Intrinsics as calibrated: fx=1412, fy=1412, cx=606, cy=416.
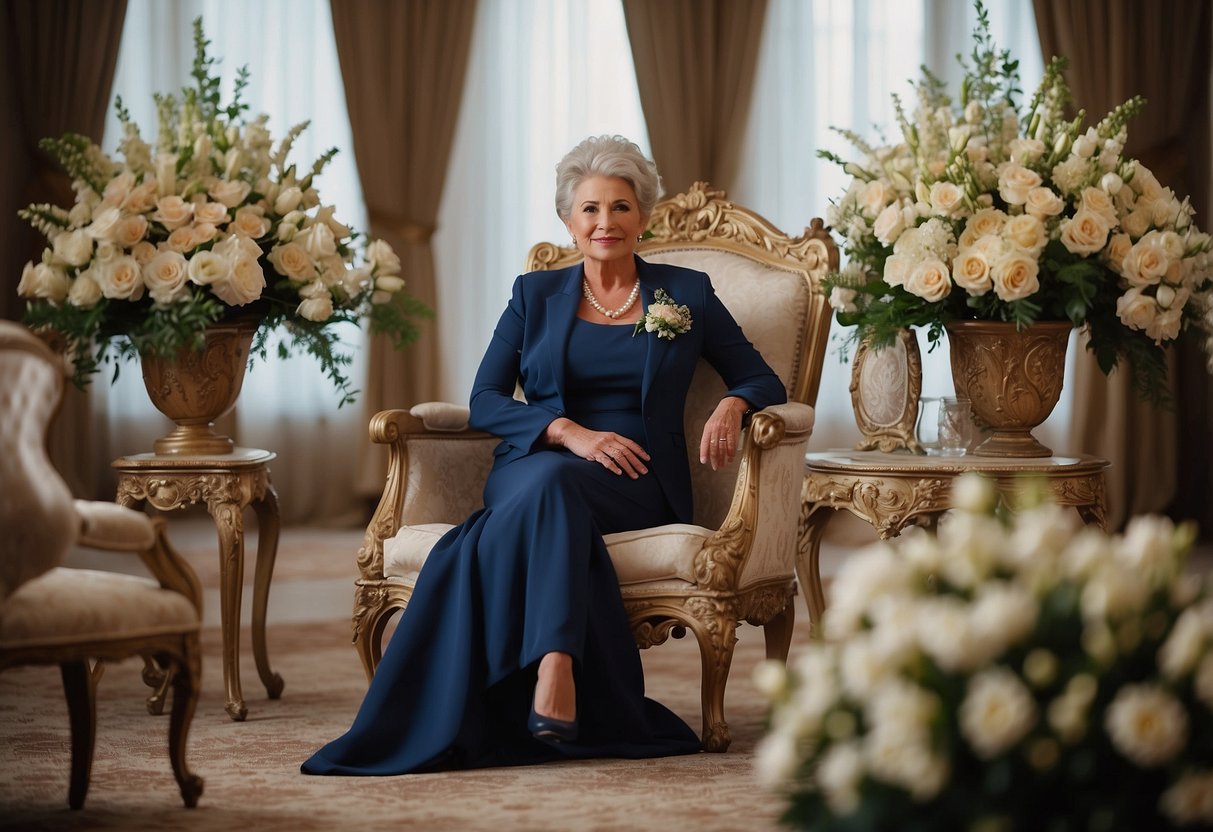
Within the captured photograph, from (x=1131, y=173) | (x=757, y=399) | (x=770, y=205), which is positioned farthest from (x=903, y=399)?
(x=770, y=205)

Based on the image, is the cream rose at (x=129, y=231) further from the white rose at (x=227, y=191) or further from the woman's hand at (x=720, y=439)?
the woman's hand at (x=720, y=439)

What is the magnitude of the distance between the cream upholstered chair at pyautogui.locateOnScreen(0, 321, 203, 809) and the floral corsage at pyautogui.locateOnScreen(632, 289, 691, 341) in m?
1.42

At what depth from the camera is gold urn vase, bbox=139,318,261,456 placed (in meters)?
3.88

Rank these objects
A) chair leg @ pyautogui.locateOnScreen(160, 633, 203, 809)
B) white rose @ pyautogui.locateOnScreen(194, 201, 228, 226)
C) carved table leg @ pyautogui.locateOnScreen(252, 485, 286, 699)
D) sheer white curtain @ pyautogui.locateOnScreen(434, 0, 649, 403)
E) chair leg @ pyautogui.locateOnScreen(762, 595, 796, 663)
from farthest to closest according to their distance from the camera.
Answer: sheer white curtain @ pyautogui.locateOnScreen(434, 0, 649, 403), carved table leg @ pyautogui.locateOnScreen(252, 485, 286, 699), chair leg @ pyautogui.locateOnScreen(762, 595, 796, 663), white rose @ pyautogui.locateOnScreen(194, 201, 228, 226), chair leg @ pyautogui.locateOnScreen(160, 633, 203, 809)

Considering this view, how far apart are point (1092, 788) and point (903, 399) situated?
7.47 feet

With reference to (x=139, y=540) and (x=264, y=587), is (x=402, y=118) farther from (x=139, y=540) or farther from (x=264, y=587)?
(x=139, y=540)

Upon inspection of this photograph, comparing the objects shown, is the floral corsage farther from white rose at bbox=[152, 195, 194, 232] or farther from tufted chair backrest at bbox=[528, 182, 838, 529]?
white rose at bbox=[152, 195, 194, 232]

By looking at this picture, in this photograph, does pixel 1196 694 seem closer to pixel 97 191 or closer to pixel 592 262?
pixel 592 262

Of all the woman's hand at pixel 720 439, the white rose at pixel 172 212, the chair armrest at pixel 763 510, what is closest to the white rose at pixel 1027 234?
the chair armrest at pixel 763 510

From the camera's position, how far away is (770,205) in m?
7.71

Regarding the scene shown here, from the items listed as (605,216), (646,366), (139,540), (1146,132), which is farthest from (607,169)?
(1146,132)

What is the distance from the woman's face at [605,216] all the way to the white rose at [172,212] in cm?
103

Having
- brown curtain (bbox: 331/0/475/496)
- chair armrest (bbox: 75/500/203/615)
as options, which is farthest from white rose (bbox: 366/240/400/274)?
brown curtain (bbox: 331/0/475/496)

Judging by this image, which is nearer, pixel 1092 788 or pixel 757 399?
pixel 1092 788
